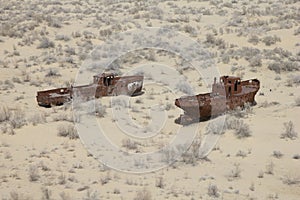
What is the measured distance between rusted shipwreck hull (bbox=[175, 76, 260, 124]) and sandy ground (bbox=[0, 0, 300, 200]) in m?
0.35

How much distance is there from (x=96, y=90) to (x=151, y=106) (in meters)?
1.97

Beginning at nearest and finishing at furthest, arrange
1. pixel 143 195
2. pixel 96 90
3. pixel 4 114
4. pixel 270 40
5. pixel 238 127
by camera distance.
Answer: pixel 143 195 → pixel 238 127 → pixel 4 114 → pixel 96 90 → pixel 270 40

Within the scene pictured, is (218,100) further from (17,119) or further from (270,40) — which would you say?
(270,40)

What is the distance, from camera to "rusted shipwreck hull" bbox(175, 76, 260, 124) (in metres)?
12.0

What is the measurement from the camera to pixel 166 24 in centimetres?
2873

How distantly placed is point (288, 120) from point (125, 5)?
26.5m

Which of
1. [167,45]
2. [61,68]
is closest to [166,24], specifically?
[167,45]

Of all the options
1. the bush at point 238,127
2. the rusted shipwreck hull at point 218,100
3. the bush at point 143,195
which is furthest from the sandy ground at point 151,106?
the rusted shipwreck hull at point 218,100

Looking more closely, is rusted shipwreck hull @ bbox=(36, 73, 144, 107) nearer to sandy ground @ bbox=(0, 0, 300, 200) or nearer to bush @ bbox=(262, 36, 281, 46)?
sandy ground @ bbox=(0, 0, 300, 200)

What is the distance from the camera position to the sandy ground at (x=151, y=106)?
8039 mm

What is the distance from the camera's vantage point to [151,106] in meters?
13.9

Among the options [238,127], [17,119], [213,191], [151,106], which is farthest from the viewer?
[151,106]

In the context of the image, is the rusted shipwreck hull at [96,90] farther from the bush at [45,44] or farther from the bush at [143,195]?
A: the bush at [45,44]

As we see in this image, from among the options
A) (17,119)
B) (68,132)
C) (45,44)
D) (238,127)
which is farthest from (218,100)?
(45,44)
